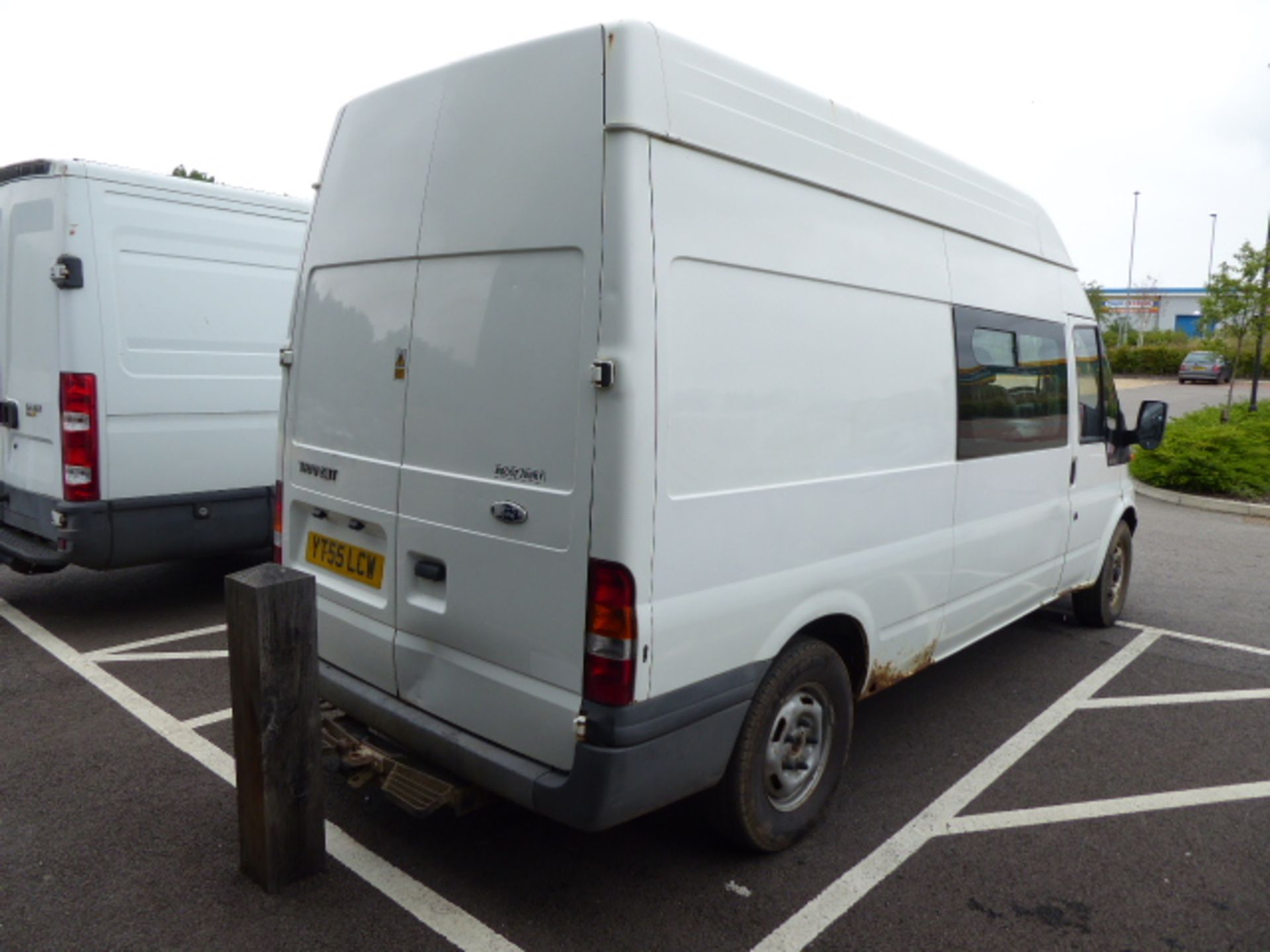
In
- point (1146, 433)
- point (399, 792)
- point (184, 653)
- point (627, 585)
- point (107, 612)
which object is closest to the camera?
point (627, 585)

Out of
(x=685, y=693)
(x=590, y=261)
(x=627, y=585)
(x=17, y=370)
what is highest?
(x=590, y=261)

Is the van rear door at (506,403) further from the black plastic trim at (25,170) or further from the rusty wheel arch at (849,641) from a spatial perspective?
the black plastic trim at (25,170)

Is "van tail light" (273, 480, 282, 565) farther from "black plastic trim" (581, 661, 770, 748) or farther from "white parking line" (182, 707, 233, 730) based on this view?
"black plastic trim" (581, 661, 770, 748)

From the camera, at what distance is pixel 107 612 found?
20.0 ft

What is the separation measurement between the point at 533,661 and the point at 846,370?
1.54 m

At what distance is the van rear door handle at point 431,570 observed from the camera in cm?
308

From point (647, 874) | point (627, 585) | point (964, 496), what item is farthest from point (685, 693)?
point (964, 496)

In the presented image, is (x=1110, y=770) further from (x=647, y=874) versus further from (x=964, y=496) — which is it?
(x=647, y=874)

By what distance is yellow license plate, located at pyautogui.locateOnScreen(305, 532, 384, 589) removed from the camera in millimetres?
3344

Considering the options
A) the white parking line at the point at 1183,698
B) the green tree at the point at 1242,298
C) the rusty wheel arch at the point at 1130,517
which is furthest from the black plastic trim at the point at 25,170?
the green tree at the point at 1242,298

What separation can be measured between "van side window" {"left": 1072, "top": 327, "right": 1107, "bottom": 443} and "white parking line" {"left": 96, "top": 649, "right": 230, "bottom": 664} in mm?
4992

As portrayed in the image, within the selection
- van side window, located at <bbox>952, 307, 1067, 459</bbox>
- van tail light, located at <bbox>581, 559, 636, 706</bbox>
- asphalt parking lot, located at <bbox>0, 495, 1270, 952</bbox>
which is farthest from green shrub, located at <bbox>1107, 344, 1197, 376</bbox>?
van tail light, located at <bbox>581, 559, 636, 706</bbox>

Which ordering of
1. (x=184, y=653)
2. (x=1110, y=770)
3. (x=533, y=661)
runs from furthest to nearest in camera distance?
1. (x=184, y=653)
2. (x=1110, y=770)
3. (x=533, y=661)

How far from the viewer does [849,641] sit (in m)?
3.71
